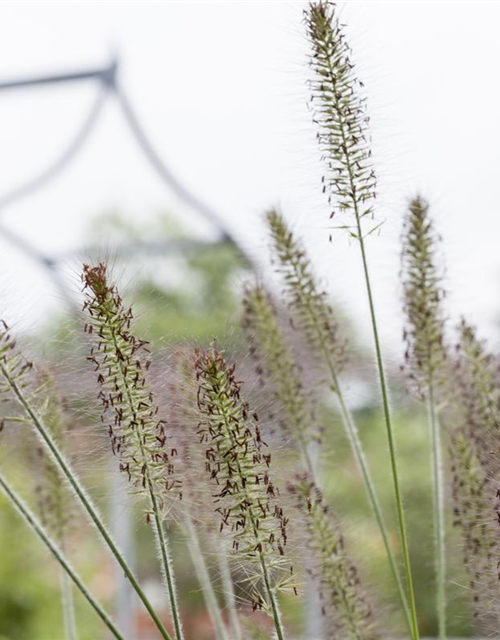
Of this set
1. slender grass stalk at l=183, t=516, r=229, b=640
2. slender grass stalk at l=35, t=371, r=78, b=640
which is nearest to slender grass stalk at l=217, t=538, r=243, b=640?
slender grass stalk at l=183, t=516, r=229, b=640

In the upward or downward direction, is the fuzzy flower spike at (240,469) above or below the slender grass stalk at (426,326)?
below

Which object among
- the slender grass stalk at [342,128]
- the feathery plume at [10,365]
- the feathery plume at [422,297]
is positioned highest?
the slender grass stalk at [342,128]

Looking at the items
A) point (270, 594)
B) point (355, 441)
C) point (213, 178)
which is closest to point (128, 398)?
point (270, 594)

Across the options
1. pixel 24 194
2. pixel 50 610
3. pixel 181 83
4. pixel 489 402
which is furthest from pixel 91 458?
pixel 181 83

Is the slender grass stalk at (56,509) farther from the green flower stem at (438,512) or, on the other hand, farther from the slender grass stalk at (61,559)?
the green flower stem at (438,512)

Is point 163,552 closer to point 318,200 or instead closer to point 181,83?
point 318,200

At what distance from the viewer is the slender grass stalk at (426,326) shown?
0.60 m

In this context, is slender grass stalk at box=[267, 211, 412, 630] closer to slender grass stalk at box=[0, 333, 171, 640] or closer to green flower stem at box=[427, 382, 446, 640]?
green flower stem at box=[427, 382, 446, 640]

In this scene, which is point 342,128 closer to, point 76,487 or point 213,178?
point 76,487

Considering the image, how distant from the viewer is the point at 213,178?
4.64 m

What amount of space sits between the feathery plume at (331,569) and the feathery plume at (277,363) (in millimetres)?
81

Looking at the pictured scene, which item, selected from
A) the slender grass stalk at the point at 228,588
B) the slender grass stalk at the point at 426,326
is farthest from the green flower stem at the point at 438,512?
the slender grass stalk at the point at 228,588

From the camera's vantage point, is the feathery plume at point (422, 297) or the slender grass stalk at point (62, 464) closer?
the slender grass stalk at point (62, 464)

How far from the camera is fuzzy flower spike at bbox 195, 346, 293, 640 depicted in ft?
1.42
